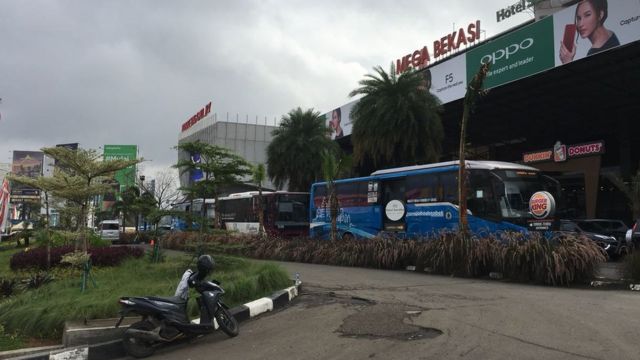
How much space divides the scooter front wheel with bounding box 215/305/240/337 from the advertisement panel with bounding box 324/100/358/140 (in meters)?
34.2

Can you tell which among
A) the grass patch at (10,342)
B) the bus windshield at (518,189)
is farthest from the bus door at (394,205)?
the grass patch at (10,342)

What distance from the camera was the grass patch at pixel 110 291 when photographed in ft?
25.2

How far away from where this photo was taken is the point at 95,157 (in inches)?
424

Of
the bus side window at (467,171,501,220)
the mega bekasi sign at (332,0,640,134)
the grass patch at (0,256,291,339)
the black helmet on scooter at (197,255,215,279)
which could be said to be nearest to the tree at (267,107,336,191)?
the mega bekasi sign at (332,0,640,134)

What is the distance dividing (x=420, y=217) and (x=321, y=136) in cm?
1856

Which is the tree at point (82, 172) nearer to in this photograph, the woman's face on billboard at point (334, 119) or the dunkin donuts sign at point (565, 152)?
the dunkin donuts sign at point (565, 152)

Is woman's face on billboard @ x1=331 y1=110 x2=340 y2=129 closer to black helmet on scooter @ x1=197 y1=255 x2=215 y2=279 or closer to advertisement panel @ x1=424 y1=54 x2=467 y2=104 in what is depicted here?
advertisement panel @ x1=424 y1=54 x2=467 y2=104

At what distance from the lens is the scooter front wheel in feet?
24.5

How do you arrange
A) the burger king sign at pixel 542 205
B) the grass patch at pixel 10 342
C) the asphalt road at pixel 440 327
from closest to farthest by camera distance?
the asphalt road at pixel 440 327, the grass patch at pixel 10 342, the burger king sign at pixel 542 205

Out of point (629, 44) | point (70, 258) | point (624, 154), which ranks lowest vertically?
point (70, 258)

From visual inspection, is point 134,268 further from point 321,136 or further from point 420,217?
point 321,136

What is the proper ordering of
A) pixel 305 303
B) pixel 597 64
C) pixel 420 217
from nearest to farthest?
pixel 305 303 < pixel 420 217 < pixel 597 64

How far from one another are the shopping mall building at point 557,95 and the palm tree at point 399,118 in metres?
2.70

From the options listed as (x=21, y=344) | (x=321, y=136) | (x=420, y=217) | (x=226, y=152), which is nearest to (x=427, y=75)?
(x=321, y=136)
